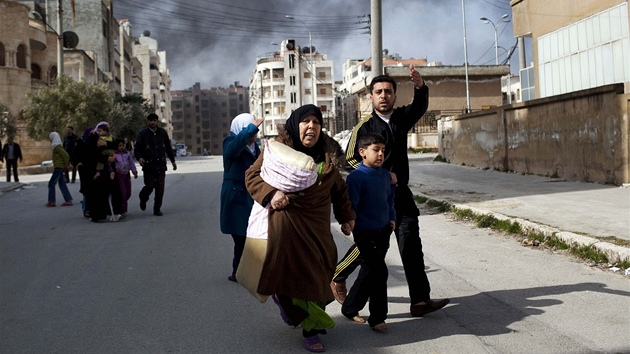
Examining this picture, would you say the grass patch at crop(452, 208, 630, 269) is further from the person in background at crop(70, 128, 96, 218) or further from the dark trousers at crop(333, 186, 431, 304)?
the person in background at crop(70, 128, 96, 218)

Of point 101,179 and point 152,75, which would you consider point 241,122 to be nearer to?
point 101,179

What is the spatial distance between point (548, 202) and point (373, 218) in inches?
305

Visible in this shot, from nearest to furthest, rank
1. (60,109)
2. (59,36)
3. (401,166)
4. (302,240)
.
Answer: (302,240) → (401,166) → (59,36) → (60,109)

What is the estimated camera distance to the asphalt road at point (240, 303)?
15.8 feet

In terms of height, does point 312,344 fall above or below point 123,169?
below

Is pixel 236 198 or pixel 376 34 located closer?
pixel 236 198

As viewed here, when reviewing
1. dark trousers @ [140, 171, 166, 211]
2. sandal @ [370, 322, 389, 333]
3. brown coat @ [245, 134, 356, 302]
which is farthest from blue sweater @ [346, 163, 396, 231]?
dark trousers @ [140, 171, 166, 211]

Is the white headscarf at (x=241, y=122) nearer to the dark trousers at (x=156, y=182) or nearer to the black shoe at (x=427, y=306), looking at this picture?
the black shoe at (x=427, y=306)

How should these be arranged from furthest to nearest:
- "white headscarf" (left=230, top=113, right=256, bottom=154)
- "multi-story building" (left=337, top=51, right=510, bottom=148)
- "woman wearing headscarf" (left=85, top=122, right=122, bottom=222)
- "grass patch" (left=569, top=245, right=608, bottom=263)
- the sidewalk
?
"multi-story building" (left=337, top=51, right=510, bottom=148) < "woman wearing headscarf" (left=85, top=122, right=122, bottom=222) < the sidewalk < "grass patch" (left=569, top=245, right=608, bottom=263) < "white headscarf" (left=230, top=113, right=256, bottom=154)

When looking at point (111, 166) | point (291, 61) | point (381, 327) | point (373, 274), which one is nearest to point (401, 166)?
point (373, 274)

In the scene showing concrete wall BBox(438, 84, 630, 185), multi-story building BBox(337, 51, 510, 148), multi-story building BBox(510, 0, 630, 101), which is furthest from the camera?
multi-story building BBox(337, 51, 510, 148)

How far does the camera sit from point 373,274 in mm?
5102

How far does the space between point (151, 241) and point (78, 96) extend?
33671mm

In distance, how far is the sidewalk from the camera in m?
8.56
